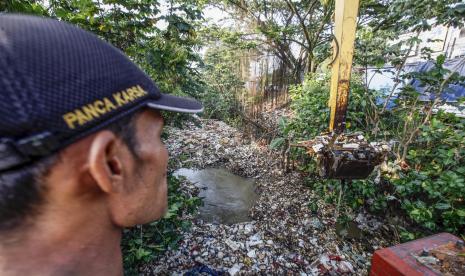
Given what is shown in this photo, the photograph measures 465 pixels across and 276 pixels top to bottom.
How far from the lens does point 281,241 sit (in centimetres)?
327

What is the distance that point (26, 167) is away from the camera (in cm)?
49

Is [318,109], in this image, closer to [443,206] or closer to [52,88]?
[443,206]

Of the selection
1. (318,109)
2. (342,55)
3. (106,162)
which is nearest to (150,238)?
(106,162)

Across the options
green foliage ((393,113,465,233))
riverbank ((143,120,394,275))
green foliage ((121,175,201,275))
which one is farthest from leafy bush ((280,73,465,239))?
green foliage ((121,175,201,275))

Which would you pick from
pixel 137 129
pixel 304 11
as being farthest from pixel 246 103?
pixel 137 129

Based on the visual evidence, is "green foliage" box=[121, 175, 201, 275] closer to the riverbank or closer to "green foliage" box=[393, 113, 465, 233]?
the riverbank

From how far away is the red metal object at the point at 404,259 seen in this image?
1.70m

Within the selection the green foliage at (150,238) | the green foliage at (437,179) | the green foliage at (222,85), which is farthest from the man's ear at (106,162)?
the green foliage at (222,85)

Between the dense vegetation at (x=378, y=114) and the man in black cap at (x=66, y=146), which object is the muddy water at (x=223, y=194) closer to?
the dense vegetation at (x=378, y=114)

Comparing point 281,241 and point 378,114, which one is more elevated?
point 378,114

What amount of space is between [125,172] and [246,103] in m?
8.34

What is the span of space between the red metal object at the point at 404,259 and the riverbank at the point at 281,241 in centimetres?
103

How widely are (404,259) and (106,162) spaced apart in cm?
221

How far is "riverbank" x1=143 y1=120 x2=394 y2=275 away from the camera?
9.27 ft
